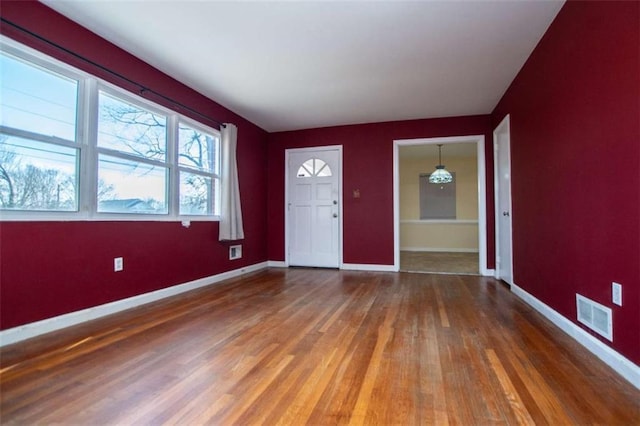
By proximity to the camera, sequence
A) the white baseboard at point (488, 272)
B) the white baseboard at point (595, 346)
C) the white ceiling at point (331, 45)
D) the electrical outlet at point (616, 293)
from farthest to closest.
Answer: the white baseboard at point (488, 272), the white ceiling at point (331, 45), the electrical outlet at point (616, 293), the white baseboard at point (595, 346)

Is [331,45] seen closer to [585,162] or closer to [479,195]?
[585,162]

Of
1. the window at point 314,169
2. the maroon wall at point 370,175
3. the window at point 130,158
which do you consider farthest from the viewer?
the window at point 314,169

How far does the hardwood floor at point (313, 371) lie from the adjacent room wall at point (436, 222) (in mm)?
4752

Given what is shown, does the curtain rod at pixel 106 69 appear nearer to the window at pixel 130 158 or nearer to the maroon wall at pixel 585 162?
the window at pixel 130 158

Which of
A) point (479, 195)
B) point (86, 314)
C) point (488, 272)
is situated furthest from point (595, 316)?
point (86, 314)

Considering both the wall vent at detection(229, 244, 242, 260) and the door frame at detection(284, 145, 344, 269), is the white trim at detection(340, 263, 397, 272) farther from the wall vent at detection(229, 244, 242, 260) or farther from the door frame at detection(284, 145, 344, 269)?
the wall vent at detection(229, 244, 242, 260)

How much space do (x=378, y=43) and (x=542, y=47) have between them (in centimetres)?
133

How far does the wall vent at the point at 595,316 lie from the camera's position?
168 centimetres

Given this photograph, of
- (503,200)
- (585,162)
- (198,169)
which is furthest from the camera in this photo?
(503,200)

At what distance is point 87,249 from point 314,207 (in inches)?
127

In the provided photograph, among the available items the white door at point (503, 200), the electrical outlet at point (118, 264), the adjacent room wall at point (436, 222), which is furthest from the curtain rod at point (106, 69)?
the adjacent room wall at point (436, 222)

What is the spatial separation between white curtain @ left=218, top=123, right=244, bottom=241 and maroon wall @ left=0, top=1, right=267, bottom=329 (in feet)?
0.59

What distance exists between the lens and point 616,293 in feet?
5.34

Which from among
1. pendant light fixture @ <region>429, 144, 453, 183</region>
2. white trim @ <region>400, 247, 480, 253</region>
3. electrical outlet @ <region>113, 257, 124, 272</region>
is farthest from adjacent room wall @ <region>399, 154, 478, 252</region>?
electrical outlet @ <region>113, 257, 124, 272</region>
